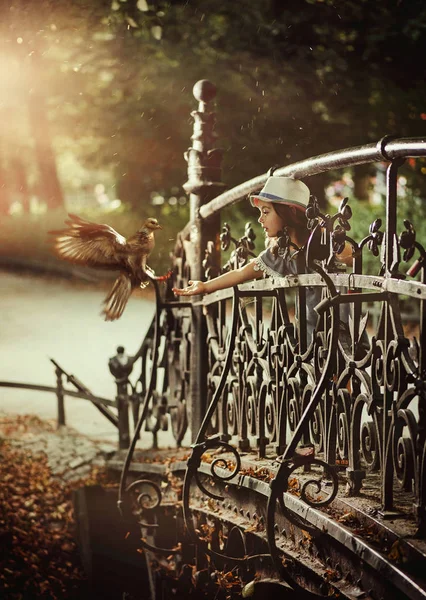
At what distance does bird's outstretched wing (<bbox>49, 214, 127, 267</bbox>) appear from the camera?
12.1ft

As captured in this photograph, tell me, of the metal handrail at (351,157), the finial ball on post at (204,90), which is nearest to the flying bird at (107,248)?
A: the metal handrail at (351,157)

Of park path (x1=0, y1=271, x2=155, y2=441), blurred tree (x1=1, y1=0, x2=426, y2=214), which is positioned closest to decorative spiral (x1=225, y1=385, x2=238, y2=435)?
park path (x1=0, y1=271, x2=155, y2=441)

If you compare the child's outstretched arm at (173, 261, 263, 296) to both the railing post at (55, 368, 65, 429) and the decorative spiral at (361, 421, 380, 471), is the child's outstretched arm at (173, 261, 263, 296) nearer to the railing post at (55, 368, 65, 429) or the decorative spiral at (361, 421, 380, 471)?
the decorative spiral at (361, 421, 380, 471)

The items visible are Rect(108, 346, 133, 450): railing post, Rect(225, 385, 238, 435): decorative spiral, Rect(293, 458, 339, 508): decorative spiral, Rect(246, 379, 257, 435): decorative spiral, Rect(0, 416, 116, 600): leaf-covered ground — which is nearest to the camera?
Rect(293, 458, 339, 508): decorative spiral

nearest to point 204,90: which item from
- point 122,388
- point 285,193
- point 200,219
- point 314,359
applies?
point 200,219

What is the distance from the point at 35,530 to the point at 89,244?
346 centimetres

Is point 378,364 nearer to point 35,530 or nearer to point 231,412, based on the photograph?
point 231,412

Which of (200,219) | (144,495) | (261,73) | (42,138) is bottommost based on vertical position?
(144,495)

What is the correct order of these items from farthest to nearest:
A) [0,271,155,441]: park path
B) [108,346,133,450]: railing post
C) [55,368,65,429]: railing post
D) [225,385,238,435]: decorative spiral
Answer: [0,271,155,441]: park path, [55,368,65,429]: railing post, [108,346,133,450]: railing post, [225,385,238,435]: decorative spiral

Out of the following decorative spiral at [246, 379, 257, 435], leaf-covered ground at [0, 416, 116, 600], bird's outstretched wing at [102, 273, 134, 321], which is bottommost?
leaf-covered ground at [0, 416, 116, 600]

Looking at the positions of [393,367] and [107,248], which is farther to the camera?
[107,248]

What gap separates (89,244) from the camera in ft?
12.2

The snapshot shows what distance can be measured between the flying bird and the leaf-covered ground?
7.98 feet

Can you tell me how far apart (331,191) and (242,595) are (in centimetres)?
1349
